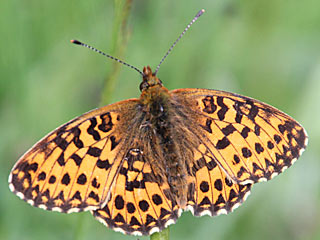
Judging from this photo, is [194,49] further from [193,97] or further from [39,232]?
[39,232]

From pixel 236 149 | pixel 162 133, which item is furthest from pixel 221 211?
pixel 162 133

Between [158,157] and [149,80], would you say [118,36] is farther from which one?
[158,157]

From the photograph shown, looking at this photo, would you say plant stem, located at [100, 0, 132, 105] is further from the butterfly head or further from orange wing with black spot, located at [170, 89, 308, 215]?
orange wing with black spot, located at [170, 89, 308, 215]

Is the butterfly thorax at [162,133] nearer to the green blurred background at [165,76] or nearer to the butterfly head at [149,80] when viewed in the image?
the butterfly head at [149,80]

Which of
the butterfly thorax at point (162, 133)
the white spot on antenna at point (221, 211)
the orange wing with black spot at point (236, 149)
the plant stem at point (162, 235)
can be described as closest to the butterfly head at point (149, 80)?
the butterfly thorax at point (162, 133)

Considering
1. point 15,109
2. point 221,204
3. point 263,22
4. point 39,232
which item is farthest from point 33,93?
point 263,22

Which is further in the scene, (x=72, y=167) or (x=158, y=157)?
(x=158, y=157)

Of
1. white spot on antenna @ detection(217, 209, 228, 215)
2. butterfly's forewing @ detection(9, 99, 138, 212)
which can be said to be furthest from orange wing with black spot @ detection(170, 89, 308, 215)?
butterfly's forewing @ detection(9, 99, 138, 212)

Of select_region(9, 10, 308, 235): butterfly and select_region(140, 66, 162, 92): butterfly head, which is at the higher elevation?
select_region(140, 66, 162, 92): butterfly head
